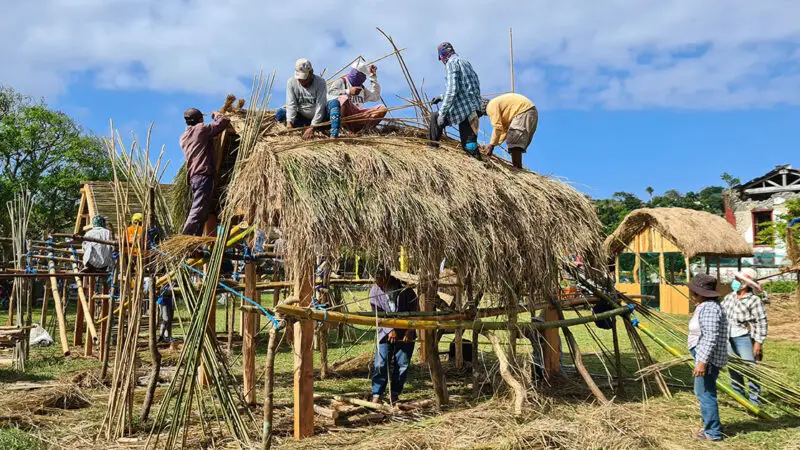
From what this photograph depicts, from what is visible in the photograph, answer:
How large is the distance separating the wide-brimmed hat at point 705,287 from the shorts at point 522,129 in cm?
277

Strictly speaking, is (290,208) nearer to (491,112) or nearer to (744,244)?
(491,112)

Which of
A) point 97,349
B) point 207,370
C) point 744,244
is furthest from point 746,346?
point 744,244

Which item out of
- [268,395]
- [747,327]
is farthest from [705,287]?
[268,395]

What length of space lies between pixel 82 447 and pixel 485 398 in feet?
13.4

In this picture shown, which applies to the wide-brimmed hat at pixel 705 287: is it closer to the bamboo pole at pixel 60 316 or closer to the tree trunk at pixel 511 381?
the tree trunk at pixel 511 381

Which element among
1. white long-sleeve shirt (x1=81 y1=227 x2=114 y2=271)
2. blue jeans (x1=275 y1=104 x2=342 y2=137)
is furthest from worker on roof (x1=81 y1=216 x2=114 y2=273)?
blue jeans (x1=275 y1=104 x2=342 y2=137)

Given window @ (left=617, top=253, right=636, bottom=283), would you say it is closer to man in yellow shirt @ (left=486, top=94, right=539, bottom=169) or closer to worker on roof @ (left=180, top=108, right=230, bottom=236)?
man in yellow shirt @ (left=486, top=94, right=539, bottom=169)

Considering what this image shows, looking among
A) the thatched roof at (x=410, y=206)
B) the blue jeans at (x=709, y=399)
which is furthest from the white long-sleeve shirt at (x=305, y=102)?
→ the blue jeans at (x=709, y=399)

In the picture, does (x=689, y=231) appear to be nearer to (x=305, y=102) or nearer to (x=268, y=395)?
(x=305, y=102)

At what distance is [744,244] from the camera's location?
19.3 m

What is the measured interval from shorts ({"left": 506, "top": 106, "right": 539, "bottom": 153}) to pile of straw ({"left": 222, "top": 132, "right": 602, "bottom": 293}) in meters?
0.48

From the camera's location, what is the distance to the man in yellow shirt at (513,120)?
26.1 ft

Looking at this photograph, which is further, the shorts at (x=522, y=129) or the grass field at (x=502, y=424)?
the shorts at (x=522, y=129)

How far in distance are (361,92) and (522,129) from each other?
2318mm
